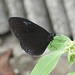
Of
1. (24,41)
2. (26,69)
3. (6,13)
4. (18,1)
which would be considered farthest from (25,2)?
(24,41)

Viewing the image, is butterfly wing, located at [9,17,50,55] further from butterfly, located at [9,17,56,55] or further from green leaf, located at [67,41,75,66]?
green leaf, located at [67,41,75,66]

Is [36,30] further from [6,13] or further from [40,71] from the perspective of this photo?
[6,13]

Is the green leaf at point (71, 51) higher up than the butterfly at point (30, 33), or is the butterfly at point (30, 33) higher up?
the green leaf at point (71, 51)

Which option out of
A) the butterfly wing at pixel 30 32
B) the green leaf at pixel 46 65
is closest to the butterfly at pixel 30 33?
the butterfly wing at pixel 30 32

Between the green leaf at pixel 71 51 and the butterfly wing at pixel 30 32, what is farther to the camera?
the butterfly wing at pixel 30 32

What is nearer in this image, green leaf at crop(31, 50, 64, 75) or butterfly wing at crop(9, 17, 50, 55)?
green leaf at crop(31, 50, 64, 75)

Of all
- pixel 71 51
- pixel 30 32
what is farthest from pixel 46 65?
pixel 30 32

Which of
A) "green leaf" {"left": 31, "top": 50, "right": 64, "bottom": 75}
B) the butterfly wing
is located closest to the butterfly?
the butterfly wing

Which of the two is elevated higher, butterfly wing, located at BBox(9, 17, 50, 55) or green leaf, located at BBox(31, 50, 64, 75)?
green leaf, located at BBox(31, 50, 64, 75)

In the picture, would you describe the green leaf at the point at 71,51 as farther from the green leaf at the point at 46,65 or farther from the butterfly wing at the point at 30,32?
the butterfly wing at the point at 30,32
